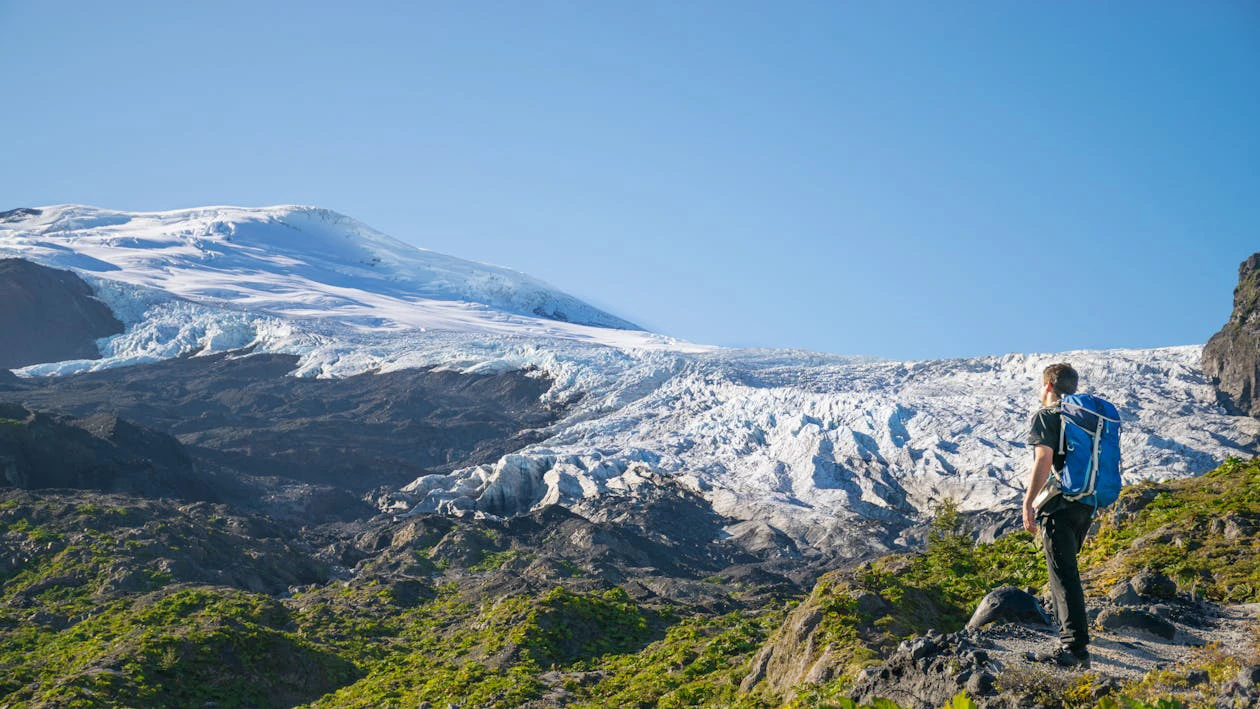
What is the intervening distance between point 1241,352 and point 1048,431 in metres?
79.2

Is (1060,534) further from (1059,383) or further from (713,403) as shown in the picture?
(713,403)

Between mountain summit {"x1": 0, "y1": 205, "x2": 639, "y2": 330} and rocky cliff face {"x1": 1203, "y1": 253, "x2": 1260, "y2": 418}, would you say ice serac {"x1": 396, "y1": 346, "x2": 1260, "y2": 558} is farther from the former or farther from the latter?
mountain summit {"x1": 0, "y1": 205, "x2": 639, "y2": 330}

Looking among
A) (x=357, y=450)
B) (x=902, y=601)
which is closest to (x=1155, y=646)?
(x=902, y=601)

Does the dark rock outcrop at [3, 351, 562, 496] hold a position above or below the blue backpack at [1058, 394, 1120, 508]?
below

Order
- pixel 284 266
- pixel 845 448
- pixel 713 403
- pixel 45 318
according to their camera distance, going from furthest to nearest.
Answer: pixel 284 266
pixel 45 318
pixel 713 403
pixel 845 448

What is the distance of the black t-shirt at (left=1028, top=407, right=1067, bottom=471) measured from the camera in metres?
7.62

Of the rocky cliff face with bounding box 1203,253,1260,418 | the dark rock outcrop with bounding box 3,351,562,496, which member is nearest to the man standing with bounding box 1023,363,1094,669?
the dark rock outcrop with bounding box 3,351,562,496

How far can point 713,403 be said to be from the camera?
83.1m

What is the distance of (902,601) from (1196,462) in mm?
58812

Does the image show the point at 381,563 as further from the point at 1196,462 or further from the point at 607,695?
the point at 1196,462

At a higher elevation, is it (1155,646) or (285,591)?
(1155,646)

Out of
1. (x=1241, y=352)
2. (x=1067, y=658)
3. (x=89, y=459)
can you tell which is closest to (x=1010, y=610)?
(x=1067, y=658)

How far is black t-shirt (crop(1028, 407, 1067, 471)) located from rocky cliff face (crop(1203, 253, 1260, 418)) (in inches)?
2963

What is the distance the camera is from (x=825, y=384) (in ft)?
288
